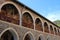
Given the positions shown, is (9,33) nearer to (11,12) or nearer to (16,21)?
(16,21)

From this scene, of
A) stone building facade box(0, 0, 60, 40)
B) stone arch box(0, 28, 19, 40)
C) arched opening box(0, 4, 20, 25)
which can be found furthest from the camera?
stone arch box(0, 28, 19, 40)

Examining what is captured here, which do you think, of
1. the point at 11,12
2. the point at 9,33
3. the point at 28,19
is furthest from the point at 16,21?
the point at 28,19

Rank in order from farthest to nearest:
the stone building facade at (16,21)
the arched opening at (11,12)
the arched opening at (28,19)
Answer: the arched opening at (28,19), the arched opening at (11,12), the stone building facade at (16,21)

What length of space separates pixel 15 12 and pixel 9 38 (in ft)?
10.9

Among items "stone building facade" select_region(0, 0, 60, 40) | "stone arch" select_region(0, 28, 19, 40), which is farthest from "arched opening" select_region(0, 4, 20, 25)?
"stone arch" select_region(0, 28, 19, 40)

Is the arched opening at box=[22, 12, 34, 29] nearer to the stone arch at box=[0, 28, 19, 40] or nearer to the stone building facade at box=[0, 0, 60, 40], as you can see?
the stone building facade at box=[0, 0, 60, 40]

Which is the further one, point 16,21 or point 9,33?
point 9,33

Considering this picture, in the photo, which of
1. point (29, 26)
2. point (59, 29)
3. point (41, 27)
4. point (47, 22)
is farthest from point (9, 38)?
point (59, 29)

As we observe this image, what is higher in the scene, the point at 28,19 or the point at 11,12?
the point at 11,12

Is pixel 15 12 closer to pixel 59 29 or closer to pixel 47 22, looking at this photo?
pixel 47 22

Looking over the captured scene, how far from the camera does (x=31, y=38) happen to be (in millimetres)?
18281

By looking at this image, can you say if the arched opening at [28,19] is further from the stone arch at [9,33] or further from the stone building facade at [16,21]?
the stone arch at [9,33]

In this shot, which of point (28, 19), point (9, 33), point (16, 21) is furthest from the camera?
point (28, 19)

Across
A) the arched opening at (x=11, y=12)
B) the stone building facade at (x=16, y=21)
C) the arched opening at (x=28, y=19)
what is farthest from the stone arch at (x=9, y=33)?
the arched opening at (x=28, y=19)
